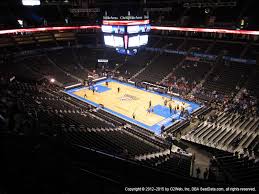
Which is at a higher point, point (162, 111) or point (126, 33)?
point (126, 33)

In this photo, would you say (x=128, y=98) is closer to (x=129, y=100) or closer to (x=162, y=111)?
(x=129, y=100)

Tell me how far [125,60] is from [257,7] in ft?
89.1

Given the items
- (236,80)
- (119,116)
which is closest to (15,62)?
(119,116)

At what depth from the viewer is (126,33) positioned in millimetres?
30641

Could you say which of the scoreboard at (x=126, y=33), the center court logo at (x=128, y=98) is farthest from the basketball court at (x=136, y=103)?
the scoreboard at (x=126, y=33)

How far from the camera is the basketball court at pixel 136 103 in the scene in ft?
93.5

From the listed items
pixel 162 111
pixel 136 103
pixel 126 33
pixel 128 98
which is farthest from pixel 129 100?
pixel 126 33

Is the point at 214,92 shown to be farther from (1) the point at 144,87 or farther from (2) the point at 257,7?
(2) the point at 257,7

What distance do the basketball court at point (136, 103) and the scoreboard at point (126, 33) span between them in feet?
24.7

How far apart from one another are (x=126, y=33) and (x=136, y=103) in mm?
10107

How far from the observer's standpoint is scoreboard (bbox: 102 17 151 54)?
101ft

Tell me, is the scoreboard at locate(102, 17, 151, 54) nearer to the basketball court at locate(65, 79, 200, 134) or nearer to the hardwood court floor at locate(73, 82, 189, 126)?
the hardwood court floor at locate(73, 82, 189, 126)

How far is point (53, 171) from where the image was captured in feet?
23.2

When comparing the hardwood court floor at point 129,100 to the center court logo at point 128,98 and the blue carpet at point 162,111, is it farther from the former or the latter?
the blue carpet at point 162,111
